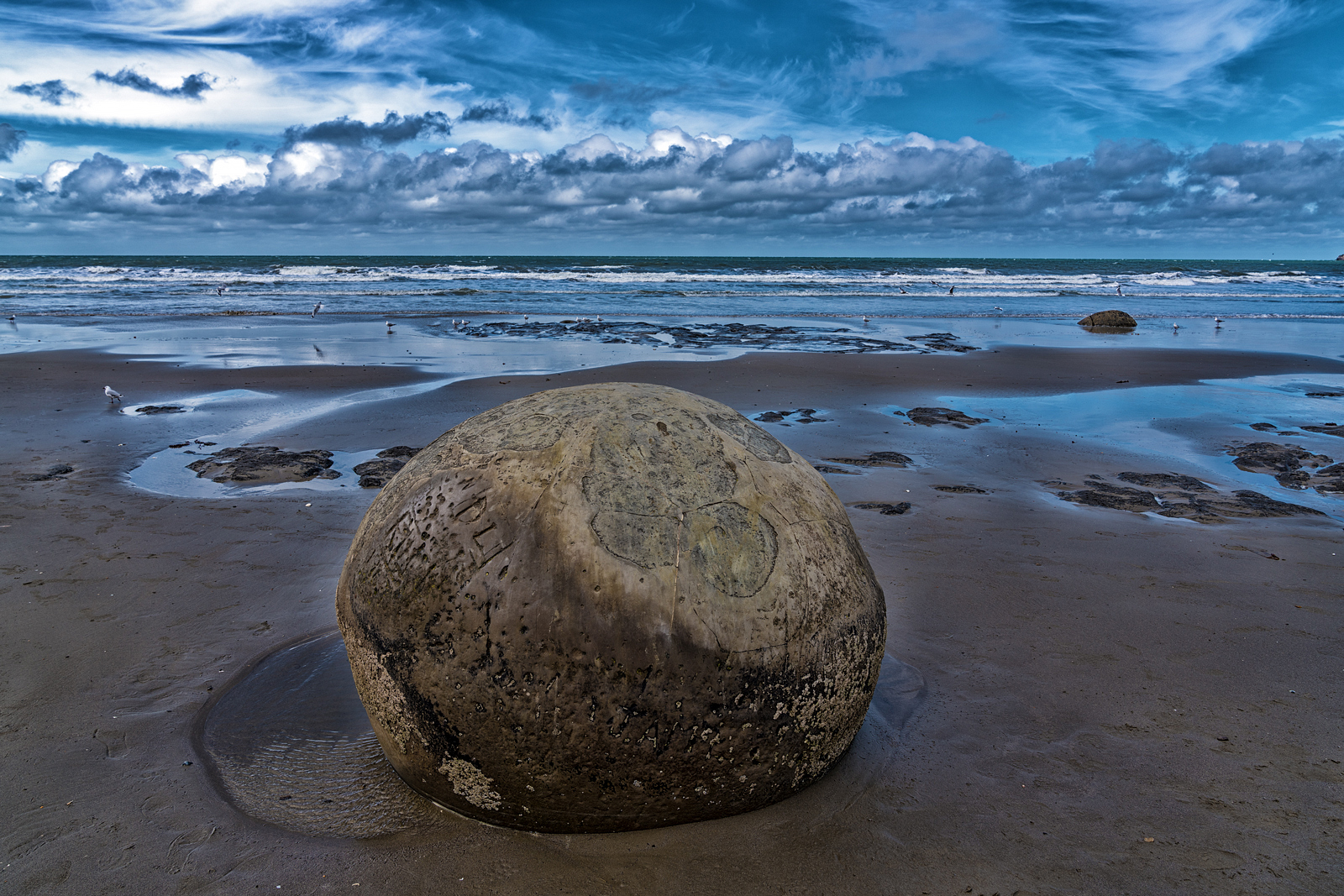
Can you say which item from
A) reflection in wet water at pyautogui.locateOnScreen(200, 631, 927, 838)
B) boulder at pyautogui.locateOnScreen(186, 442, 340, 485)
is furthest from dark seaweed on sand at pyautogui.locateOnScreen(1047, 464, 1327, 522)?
boulder at pyautogui.locateOnScreen(186, 442, 340, 485)

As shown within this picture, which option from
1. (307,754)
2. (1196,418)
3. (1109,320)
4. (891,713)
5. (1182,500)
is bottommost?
(307,754)

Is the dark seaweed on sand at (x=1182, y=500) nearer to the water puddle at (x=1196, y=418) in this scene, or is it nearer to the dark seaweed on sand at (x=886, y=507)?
the water puddle at (x=1196, y=418)

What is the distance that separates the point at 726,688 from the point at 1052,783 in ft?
5.32

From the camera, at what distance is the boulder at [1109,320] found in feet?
83.3

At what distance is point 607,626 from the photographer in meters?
2.77

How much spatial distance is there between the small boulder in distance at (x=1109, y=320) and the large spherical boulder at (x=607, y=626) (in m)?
26.0

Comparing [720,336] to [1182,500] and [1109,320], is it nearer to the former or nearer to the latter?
[1109,320]

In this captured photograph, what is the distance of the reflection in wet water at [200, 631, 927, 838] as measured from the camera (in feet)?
10.5

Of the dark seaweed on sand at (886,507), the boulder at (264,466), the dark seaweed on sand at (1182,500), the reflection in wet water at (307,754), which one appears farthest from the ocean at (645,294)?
the reflection in wet water at (307,754)

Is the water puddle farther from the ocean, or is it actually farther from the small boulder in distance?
the ocean

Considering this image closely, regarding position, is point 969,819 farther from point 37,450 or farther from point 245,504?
point 37,450

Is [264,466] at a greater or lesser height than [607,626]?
lesser

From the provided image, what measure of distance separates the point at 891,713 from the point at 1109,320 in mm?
25613

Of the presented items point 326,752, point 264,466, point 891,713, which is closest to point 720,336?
point 264,466
